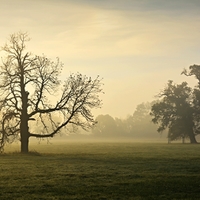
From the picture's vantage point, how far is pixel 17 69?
146ft

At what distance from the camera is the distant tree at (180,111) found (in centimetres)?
8625

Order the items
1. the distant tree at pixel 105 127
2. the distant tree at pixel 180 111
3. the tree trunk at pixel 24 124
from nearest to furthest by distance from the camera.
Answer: the tree trunk at pixel 24 124, the distant tree at pixel 180 111, the distant tree at pixel 105 127

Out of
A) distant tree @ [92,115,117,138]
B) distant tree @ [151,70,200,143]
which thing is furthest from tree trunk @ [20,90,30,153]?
distant tree @ [92,115,117,138]

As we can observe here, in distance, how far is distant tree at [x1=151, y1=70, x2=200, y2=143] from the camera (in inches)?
3396

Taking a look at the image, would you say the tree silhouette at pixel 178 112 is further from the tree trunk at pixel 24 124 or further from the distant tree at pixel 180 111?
the tree trunk at pixel 24 124

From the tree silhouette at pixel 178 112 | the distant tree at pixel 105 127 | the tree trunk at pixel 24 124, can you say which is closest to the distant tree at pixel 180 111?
the tree silhouette at pixel 178 112

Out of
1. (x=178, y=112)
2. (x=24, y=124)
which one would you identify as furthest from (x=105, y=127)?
(x=24, y=124)

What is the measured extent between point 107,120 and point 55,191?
179 meters

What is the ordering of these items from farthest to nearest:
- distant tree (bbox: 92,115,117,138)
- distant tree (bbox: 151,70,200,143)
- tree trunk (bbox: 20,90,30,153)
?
distant tree (bbox: 92,115,117,138), distant tree (bbox: 151,70,200,143), tree trunk (bbox: 20,90,30,153)

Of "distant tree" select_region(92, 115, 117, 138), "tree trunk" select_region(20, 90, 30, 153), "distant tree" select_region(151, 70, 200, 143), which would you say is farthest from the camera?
"distant tree" select_region(92, 115, 117, 138)

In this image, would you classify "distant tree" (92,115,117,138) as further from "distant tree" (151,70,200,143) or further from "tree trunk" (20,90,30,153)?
"tree trunk" (20,90,30,153)

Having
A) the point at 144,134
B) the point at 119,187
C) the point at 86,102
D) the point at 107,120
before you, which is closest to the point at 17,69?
the point at 86,102

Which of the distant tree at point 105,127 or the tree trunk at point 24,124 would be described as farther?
the distant tree at point 105,127

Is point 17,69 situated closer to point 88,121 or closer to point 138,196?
point 88,121
